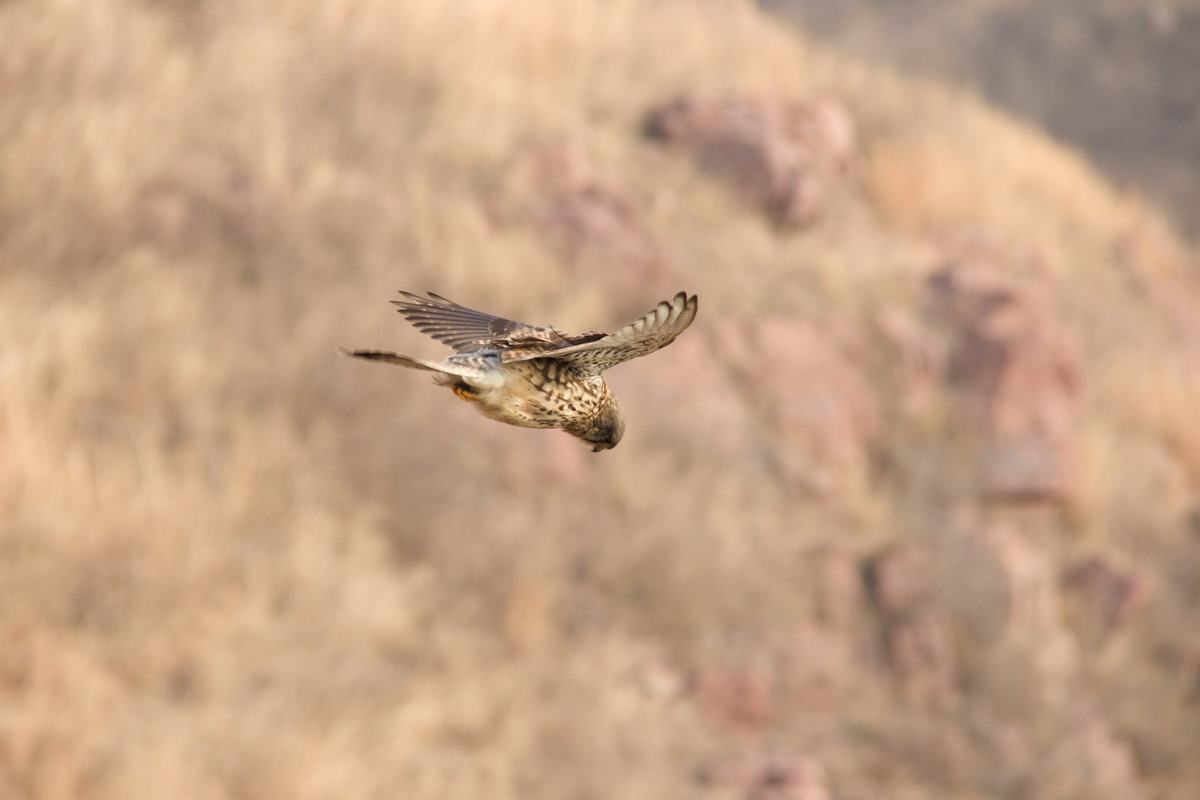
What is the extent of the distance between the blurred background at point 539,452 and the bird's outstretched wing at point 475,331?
243cm

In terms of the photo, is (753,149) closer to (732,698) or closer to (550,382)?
(732,698)

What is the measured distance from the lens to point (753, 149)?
29.9 feet

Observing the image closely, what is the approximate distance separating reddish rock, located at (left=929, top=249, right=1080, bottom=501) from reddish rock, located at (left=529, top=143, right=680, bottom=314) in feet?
7.49

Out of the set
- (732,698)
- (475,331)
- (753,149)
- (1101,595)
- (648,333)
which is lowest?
(648,333)

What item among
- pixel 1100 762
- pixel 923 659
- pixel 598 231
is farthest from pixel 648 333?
pixel 1100 762

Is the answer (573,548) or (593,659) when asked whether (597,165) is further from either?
(593,659)

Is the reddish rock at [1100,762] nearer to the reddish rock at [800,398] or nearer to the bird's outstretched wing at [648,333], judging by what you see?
the reddish rock at [800,398]

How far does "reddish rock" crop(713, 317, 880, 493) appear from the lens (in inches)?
299

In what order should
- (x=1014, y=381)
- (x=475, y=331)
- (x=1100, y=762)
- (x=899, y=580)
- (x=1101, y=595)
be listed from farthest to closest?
(x=1014, y=381), (x=1101, y=595), (x=899, y=580), (x=1100, y=762), (x=475, y=331)

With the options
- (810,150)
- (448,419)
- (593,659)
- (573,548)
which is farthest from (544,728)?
(810,150)

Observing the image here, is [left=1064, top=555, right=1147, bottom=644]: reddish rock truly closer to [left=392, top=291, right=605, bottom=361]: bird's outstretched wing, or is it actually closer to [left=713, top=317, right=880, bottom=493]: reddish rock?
[left=713, top=317, right=880, bottom=493]: reddish rock

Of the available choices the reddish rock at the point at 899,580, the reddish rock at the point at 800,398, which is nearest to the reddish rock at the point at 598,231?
the reddish rock at the point at 800,398

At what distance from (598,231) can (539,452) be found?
1668 millimetres

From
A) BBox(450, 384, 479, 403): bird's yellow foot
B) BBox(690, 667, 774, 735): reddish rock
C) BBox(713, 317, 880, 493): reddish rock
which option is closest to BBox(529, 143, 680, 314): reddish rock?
BBox(713, 317, 880, 493): reddish rock
